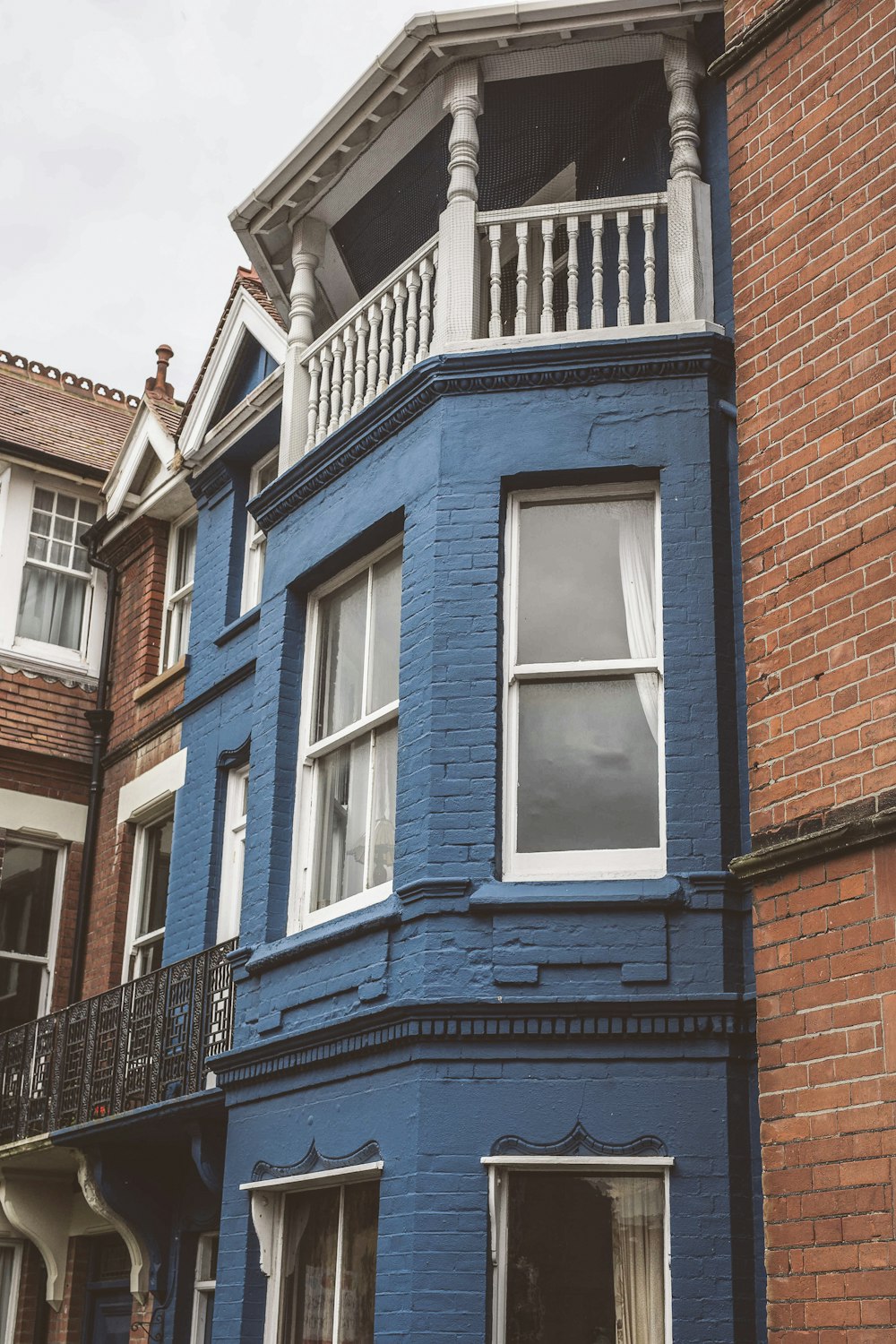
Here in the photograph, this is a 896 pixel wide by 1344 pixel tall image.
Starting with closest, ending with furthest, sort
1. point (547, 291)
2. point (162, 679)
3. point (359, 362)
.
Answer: point (547, 291) → point (359, 362) → point (162, 679)

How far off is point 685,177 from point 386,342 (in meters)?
2.17

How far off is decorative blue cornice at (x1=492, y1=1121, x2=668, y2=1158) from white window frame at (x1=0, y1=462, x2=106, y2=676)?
968 cm

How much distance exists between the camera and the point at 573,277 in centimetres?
945

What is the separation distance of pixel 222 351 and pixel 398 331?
4.86 m

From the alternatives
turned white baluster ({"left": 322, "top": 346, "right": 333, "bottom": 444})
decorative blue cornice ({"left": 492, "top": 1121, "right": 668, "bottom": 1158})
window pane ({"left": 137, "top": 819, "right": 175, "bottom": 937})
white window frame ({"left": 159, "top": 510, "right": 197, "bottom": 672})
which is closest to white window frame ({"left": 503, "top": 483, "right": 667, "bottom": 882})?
decorative blue cornice ({"left": 492, "top": 1121, "right": 668, "bottom": 1158})

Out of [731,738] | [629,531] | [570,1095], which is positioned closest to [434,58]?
[629,531]

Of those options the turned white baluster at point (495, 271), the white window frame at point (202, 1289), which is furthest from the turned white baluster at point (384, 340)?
the white window frame at point (202, 1289)

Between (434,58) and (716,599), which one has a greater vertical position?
(434,58)

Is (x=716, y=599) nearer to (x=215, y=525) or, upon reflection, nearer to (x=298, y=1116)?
(x=298, y=1116)

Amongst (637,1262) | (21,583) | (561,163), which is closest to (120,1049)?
(21,583)

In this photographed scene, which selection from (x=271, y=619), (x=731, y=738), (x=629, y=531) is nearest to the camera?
(x=731, y=738)

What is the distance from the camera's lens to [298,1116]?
902cm

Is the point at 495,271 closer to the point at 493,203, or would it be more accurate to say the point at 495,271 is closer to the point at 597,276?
the point at 597,276

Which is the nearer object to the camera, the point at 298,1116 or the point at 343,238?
the point at 298,1116
